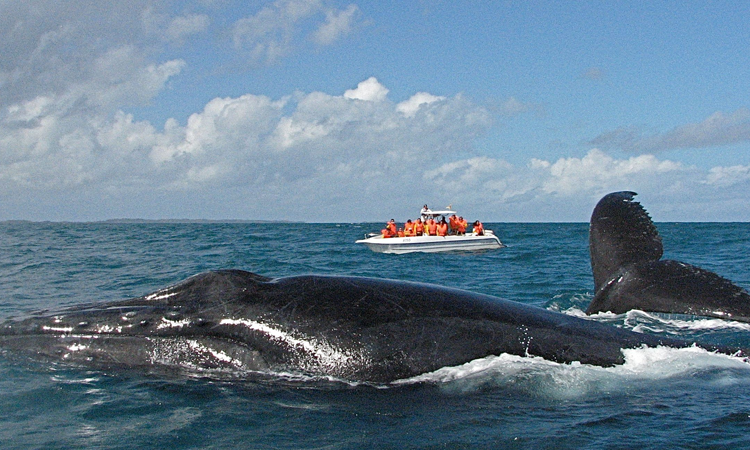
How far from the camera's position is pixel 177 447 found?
4.05 metres

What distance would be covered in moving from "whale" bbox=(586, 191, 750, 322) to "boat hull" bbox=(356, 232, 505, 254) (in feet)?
89.0

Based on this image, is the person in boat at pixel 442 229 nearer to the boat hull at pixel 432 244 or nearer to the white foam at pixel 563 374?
the boat hull at pixel 432 244

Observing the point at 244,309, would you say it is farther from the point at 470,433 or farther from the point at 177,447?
the point at 470,433

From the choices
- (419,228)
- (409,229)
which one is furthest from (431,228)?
(409,229)

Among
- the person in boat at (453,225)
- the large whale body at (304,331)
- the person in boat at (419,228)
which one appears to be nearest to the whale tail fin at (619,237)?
the large whale body at (304,331)

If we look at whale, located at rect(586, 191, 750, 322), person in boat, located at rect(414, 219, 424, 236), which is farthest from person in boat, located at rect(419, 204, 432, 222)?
whale, located at rect(586, 191, 750, 322)

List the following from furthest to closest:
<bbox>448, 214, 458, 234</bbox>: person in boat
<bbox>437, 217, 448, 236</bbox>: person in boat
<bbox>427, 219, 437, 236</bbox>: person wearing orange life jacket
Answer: <bbox>448, 214, 458, 234</bbox>: person in boat, <bbox>427, 219, 437, 236</bbox>: person wearing orange life jacket, <bbox>437, 217, 448, 236</bbox>: person in boat

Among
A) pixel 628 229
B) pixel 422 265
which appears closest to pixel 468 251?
pixel 422 265

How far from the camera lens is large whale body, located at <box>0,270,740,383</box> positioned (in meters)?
5.25

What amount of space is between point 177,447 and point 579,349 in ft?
10.5

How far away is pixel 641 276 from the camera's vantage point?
22.7 feet

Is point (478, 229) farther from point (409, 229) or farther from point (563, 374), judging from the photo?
point (563, 374)

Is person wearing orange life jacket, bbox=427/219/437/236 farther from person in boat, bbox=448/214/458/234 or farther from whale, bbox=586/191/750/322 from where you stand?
whale, bbox=586/191/750/322

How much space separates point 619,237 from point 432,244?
92.2 feet
